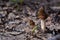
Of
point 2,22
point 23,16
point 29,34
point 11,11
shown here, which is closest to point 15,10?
point 11,11

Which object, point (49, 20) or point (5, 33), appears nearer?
point (5, 33)

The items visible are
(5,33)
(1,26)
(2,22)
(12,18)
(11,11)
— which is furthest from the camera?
(11,11)

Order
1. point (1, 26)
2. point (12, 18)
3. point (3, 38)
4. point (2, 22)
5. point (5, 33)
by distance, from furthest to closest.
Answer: point (12, 18)
point (2, 22)
point (1, 26)
point (5, 33)
point (3, 38)

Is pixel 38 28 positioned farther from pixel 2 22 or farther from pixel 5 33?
pixel 2 22

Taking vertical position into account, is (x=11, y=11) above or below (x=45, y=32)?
above

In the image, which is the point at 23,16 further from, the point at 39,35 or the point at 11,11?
the point at 39,35

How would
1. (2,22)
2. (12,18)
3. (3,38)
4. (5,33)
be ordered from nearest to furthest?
(3,38) < (5,33) < (2,22) < (12,18)

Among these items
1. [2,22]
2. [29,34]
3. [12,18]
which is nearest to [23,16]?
[12,18]

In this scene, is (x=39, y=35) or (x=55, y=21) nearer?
(x=39, y=35)

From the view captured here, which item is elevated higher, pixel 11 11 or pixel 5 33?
pixel 11 11
